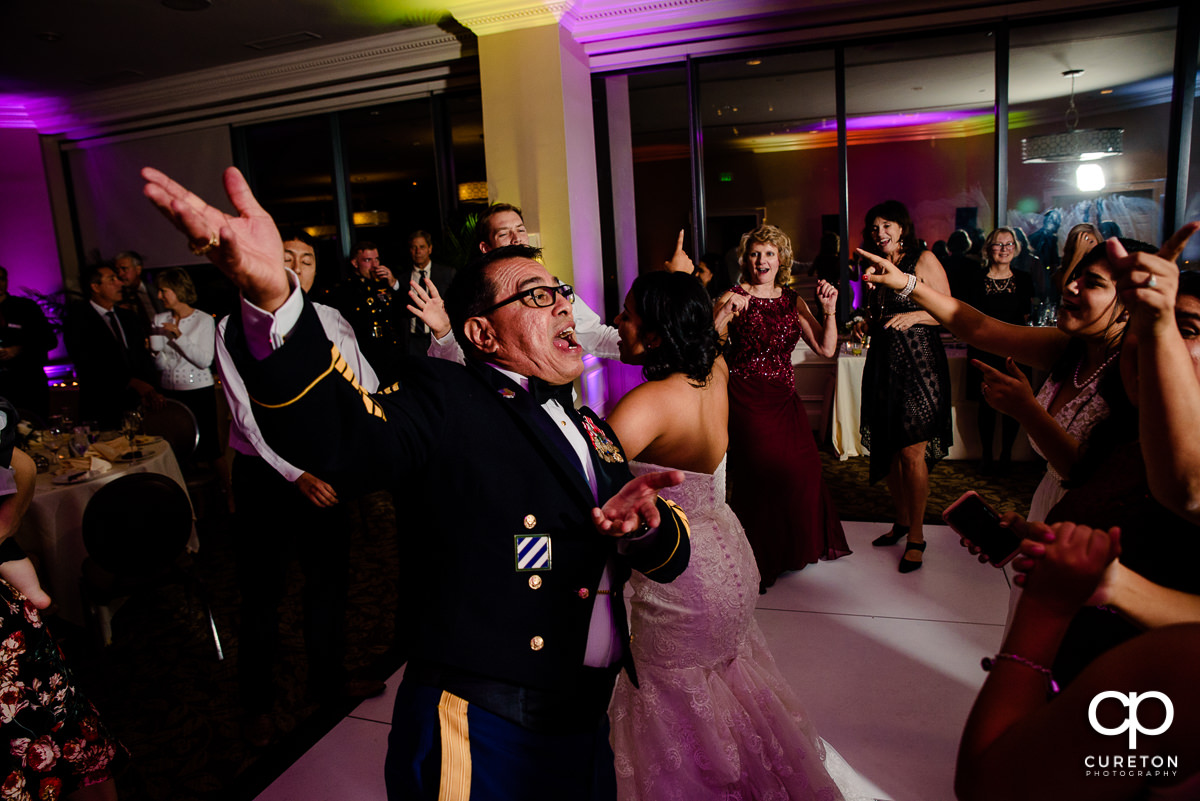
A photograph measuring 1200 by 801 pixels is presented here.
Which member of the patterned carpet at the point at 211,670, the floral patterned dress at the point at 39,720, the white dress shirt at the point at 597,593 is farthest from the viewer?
the patterned carpet at the point at 211,670

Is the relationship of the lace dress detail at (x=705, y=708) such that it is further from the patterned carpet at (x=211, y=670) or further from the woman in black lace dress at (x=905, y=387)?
the woman in black lace dress at (x=905, y=387)

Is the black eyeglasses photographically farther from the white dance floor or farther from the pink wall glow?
the pink wall glow

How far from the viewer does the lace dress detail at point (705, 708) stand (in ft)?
5.61

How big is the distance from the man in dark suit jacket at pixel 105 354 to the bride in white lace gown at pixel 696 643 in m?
4.25

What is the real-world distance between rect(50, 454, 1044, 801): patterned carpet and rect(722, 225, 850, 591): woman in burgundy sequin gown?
996mm

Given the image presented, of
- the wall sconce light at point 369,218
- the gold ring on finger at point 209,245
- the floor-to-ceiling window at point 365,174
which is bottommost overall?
the gold ring on finger at point 209,245

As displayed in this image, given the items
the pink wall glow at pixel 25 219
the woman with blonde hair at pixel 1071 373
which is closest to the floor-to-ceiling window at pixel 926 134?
the woman with blonde hair at pixel 1071 373

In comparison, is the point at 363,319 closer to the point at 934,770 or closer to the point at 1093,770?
the point at 934,770

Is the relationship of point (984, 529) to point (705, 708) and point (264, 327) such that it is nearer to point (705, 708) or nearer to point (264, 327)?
point (705, 708)

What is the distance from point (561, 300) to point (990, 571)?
2917 mm

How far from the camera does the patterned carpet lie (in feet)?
7.54

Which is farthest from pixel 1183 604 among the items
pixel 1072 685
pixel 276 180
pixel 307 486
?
pixel 276 180

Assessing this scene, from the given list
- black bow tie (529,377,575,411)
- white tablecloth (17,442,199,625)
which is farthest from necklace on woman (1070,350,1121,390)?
white tablecloth (17,442,199,625)

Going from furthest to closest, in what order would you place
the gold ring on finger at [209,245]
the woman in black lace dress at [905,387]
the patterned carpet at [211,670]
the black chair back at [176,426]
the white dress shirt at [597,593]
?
the black chair back at [176,426]
the woman in black lace dress at [905,387]
the patterned carpet at [211,670]
the white dress shirt at [597,593]
the gold ring on finger at [209,245]
